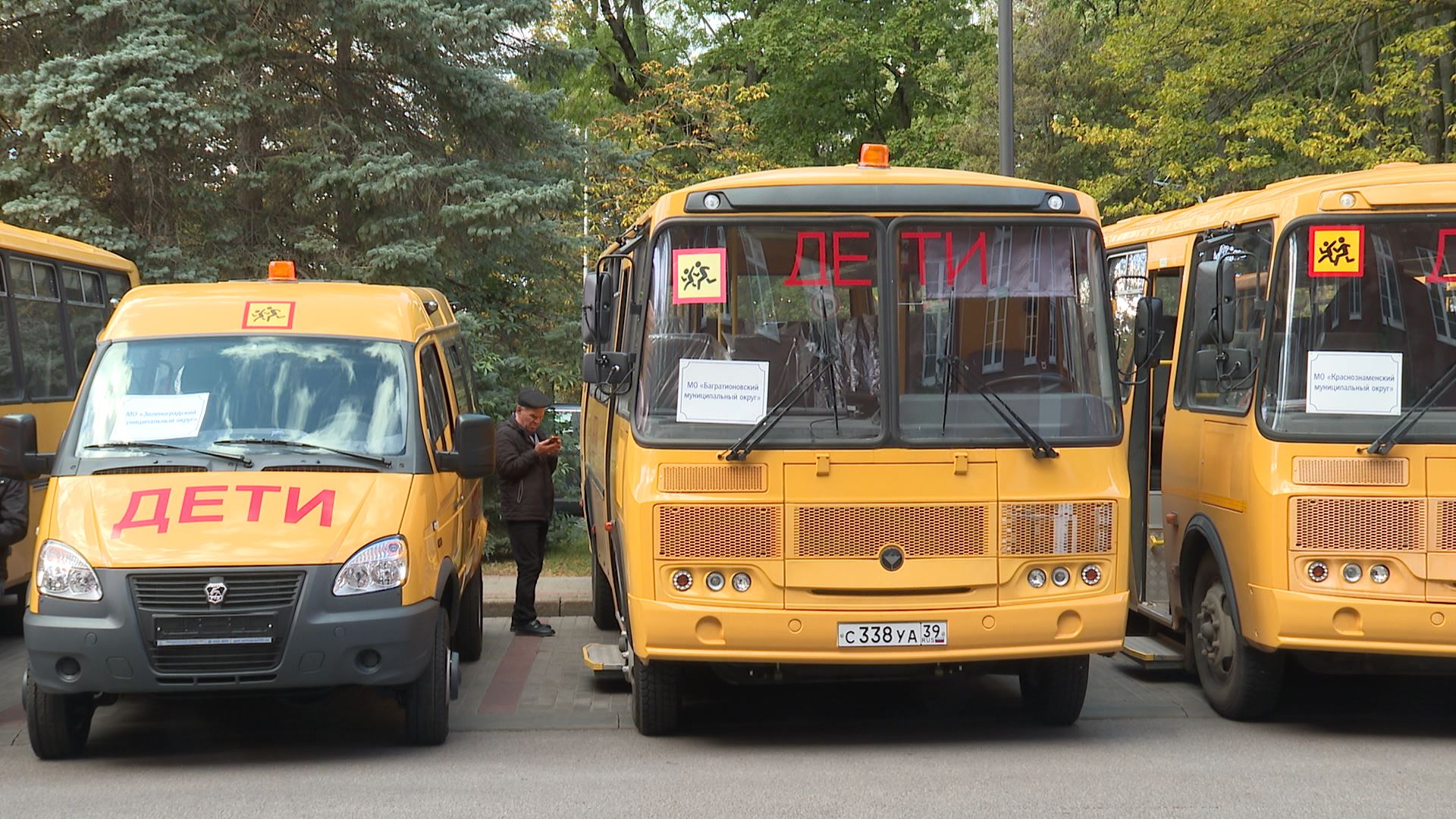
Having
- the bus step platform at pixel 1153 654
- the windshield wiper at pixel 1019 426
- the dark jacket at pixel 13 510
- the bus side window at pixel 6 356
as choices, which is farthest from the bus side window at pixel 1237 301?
the bus side window at pixel 6 356

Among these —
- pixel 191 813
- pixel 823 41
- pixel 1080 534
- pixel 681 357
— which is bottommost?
pixel 191 813

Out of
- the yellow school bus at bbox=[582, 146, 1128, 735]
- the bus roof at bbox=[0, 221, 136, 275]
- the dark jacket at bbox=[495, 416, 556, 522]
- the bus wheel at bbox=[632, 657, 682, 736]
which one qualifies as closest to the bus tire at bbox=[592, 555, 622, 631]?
the dark jacket at bbox=[495, 416, 556, 522]

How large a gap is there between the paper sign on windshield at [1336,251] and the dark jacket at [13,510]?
7.02 metres

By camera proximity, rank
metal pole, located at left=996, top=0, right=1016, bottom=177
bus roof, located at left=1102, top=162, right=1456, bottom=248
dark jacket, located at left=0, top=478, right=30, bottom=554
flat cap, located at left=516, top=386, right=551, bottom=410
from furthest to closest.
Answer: metal pole, located at left=996, top=0, right=1016, bottom=177
flat cap, located at left=516, top=386, right=551, bottom=410
dark jacket, located at left=0, top=478, right=30, bottom=554
bus roof, located at left=1102, top=162, right=1456, bottom=248

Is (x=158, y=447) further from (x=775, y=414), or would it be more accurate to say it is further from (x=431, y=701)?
(x=775, y=414)

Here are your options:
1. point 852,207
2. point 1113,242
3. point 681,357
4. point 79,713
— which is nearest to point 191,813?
point 79,713

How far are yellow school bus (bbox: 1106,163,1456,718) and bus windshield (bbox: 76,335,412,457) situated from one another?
172 inches

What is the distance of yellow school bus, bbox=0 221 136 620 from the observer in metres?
12.3

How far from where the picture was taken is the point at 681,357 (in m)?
8.10

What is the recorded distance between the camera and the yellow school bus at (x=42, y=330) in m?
12.3

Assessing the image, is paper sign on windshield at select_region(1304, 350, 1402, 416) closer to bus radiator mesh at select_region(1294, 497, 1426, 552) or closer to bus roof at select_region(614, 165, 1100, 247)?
bus radiator mesh at select_region(1294, 497, 1426, 552)

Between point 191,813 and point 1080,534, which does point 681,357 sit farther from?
point 191,813

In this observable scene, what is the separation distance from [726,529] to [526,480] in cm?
433

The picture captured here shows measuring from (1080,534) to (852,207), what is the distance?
1922 mm
